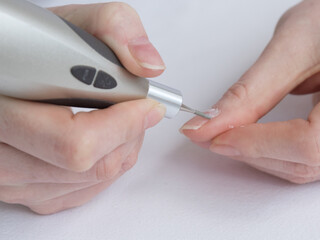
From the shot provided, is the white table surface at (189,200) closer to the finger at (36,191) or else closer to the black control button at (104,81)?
the finger at (36,191)

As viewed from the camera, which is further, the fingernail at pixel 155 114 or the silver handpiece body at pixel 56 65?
the fingernail at pixel 155 114

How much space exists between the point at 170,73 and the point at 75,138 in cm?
47

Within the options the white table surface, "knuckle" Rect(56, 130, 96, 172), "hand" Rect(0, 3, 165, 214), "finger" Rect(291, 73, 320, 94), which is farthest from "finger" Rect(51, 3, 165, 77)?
"finger" Rect(291, 73, 320, 94)

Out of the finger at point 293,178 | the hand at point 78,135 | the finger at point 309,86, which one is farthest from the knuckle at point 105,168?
the finger at point 309,86

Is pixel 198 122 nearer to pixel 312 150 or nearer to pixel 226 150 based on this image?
pixel 226 150

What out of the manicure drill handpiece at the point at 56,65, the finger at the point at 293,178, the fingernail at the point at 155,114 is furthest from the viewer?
the finger at the point at 293,178

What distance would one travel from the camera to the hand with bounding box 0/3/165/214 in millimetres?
501

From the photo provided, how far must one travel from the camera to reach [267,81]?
724 millimetres

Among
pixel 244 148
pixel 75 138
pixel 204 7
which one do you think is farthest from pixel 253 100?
pixel 204 7

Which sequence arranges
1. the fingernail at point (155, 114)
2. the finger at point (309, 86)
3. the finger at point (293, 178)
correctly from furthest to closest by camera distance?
the finger at point (309, 86) < the finger at point (293, 178) < the fingernail at point (155, 114)

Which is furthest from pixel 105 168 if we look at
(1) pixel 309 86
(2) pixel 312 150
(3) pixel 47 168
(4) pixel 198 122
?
(1) pixel 309 86

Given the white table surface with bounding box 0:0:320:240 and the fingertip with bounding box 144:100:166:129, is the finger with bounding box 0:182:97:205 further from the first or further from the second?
the fingertip with bounding box 144:100:166:129

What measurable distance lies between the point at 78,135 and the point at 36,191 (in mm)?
193

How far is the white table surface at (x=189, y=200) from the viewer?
23.9 inches
